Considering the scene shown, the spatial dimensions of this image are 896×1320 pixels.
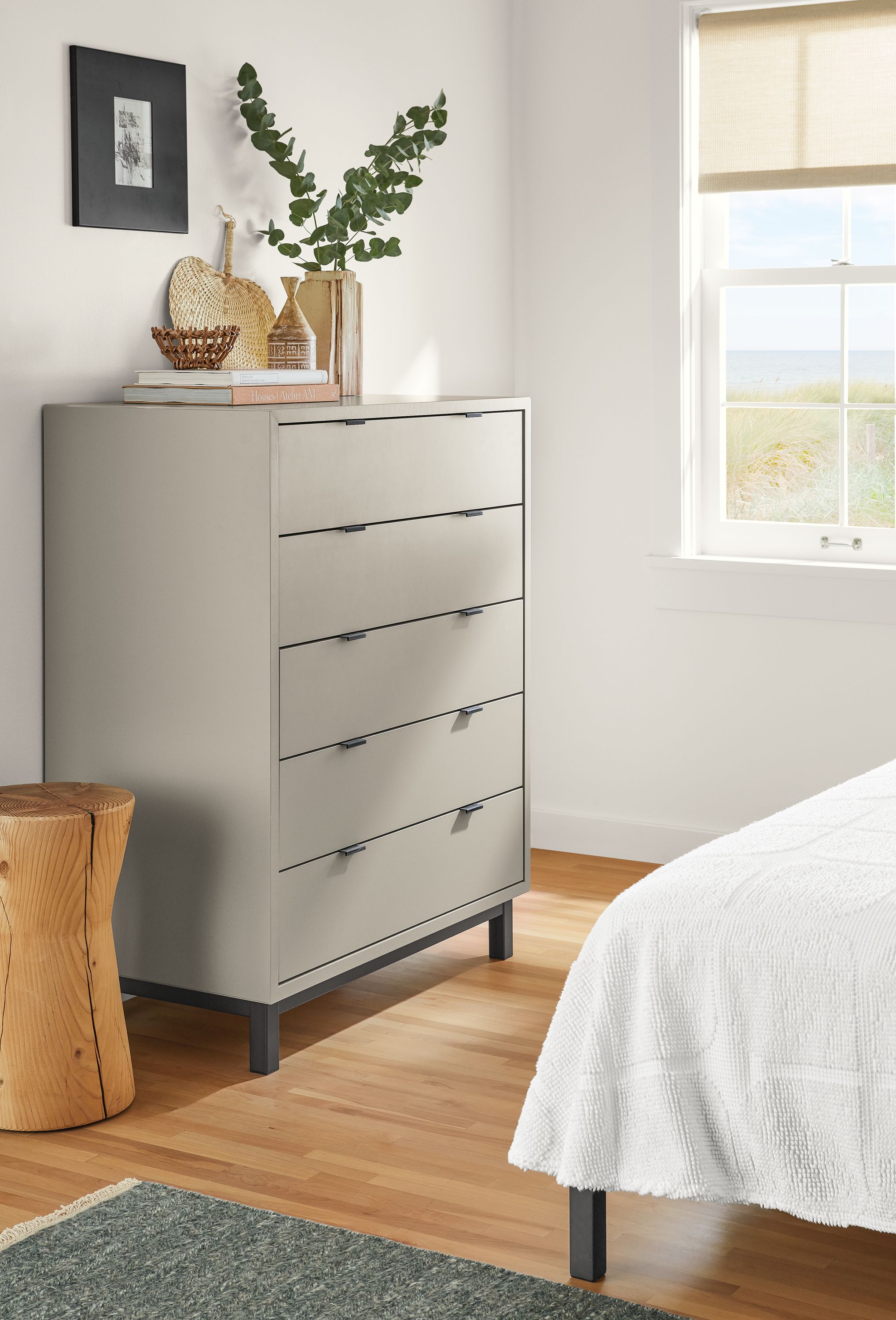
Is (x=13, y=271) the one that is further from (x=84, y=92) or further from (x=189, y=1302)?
(x=189, y=1302)

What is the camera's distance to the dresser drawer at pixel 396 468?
273 cm

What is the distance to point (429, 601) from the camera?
3.11 m

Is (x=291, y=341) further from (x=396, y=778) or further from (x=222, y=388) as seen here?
(x=396, y=778)

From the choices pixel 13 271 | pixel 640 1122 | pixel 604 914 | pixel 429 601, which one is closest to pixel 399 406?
pixel 429 601

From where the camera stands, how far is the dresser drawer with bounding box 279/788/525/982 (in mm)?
2828

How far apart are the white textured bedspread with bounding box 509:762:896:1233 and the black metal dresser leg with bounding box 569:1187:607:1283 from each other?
0.12 meters

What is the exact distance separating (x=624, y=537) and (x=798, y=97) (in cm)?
122

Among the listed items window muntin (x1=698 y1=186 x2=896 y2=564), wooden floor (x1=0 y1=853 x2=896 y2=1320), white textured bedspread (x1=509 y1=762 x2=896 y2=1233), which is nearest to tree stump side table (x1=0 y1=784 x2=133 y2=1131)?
wooden floor (x1=0 y1=853 x2=896 y2=1320)

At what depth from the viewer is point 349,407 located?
2863 mm

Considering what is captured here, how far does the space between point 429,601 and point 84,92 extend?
1.18 metres

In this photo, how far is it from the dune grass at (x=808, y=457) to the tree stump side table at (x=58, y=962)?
7.12 ft

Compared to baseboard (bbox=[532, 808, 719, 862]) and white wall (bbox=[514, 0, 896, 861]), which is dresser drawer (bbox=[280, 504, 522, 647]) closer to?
white wall (bbox=[514, 0, 896, 861])

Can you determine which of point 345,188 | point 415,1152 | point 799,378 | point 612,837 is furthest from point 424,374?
point 415,1152

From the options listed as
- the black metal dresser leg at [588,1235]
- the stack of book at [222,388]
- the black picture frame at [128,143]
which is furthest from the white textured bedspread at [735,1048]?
the black picture frame at [128,143]
